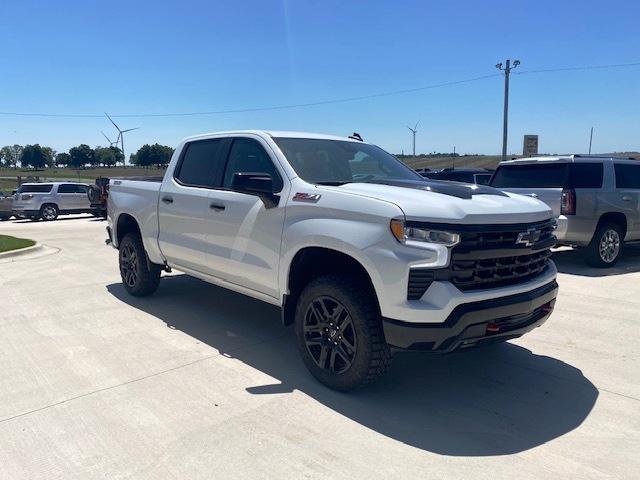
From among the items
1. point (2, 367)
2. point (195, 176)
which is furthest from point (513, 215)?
point (2, 367)

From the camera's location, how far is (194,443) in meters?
3.17

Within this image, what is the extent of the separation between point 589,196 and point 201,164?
20.9ft

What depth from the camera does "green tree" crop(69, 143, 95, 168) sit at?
119 meters

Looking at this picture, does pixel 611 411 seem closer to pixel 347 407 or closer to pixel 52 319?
pixel 347 407

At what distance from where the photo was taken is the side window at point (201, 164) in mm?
5227

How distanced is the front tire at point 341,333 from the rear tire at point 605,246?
648cm

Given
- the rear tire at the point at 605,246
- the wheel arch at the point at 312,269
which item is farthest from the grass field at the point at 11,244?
the rear tire at the point at 605,246

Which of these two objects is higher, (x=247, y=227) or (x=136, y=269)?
(x=247, y=227)

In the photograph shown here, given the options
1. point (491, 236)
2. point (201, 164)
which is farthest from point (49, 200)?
point (491, 236)

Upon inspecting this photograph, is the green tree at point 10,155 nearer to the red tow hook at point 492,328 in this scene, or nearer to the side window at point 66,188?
the side window at point 66,188

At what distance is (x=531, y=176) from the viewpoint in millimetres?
8891

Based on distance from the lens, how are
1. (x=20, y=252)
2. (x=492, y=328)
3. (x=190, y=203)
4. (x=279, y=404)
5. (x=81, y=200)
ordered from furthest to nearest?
(x=81, y=200), (x=20, y=252), (x=190, y=203), (x=279, y=404), (x=492, y=328)

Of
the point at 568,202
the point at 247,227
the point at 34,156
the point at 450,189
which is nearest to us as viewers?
the point at 450,189

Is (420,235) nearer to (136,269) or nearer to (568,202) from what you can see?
(136,269)
